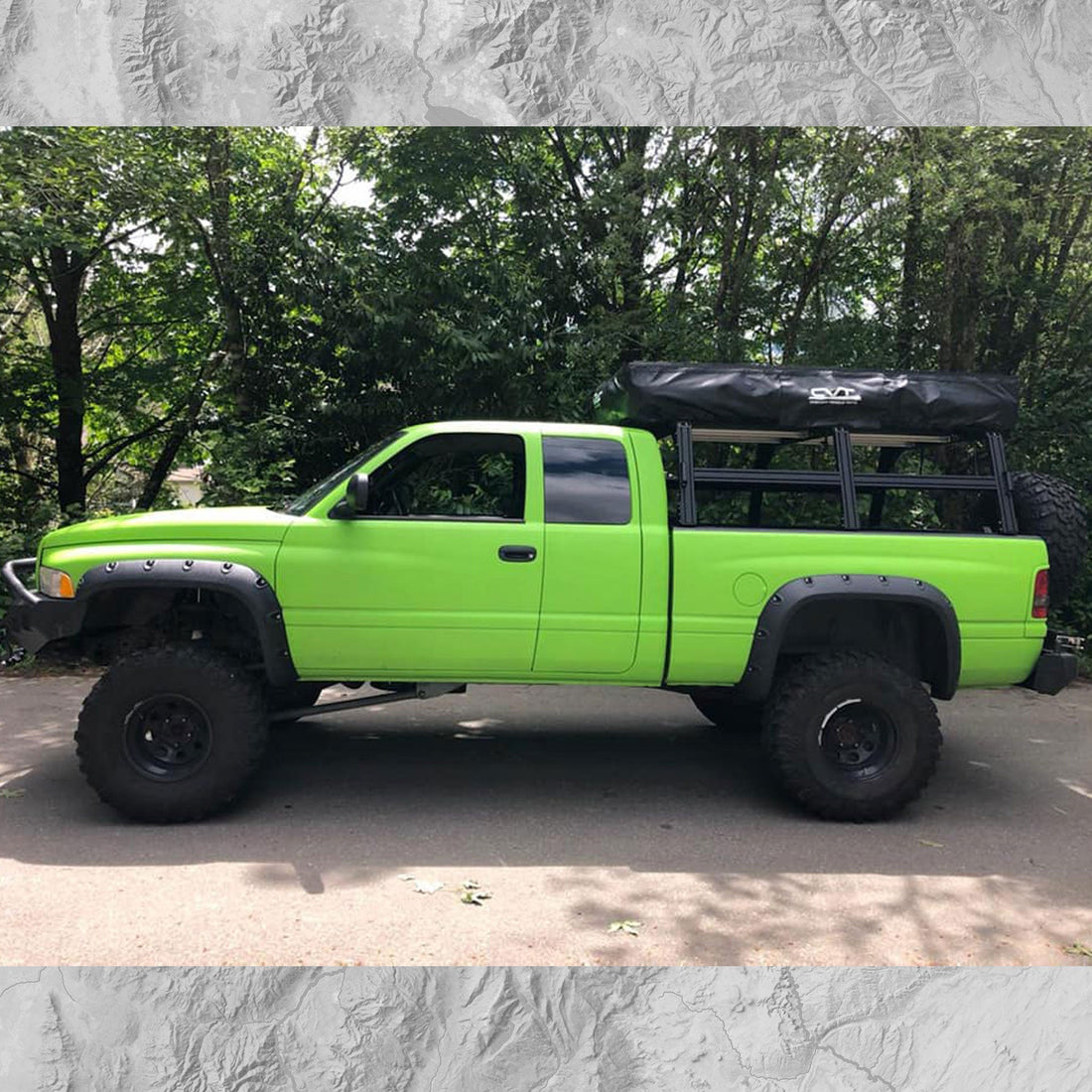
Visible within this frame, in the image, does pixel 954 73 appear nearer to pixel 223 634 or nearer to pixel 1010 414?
pixel 1010 414

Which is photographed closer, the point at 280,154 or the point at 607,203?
the point at 607,203

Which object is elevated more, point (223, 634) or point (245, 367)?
point (245, 367)

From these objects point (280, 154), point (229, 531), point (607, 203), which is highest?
point (280, 154)

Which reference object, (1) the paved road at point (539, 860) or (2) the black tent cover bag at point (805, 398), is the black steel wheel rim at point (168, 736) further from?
(2) the black tent cover bag at point (805, 398)

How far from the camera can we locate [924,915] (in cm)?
381

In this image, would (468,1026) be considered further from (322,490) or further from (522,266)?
(522,266)

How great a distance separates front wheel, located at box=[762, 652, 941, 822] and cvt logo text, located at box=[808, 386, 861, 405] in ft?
4.45

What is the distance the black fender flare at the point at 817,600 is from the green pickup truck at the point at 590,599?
12mm

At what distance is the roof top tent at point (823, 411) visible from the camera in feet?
16.6

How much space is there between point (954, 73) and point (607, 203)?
7.27 metres

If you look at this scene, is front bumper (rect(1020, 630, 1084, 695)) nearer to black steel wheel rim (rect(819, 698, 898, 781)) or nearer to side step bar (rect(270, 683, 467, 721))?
black steel wheel rim (rect(819, 698, 898, 781))

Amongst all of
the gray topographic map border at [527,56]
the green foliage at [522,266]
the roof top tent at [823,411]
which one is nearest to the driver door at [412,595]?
the roof top tent at [823,411]

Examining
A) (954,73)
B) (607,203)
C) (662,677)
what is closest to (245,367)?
(607,203)

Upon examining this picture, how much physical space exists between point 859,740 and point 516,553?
2.02 meters
